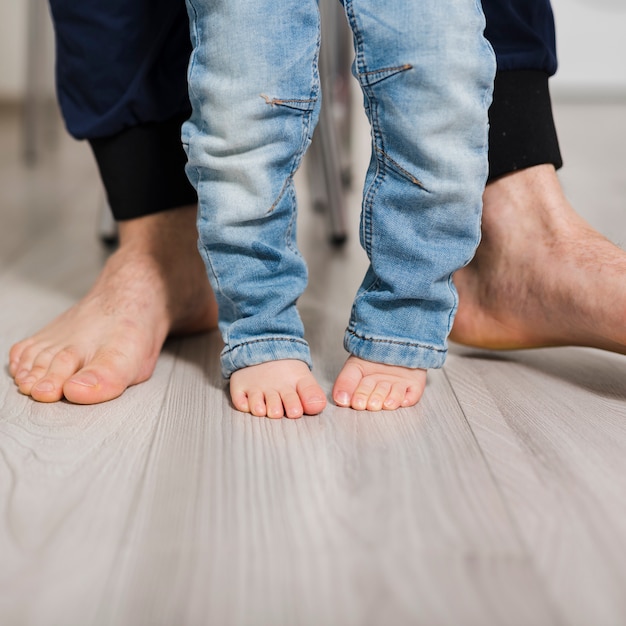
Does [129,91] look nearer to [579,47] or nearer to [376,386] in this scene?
[376,386]

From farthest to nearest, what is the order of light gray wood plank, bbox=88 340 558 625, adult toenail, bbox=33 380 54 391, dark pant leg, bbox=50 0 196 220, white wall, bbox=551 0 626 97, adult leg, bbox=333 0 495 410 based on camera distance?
white wall, bbox=551 0 626 97 → dark pant leg, bbox=50 0 196 220 → adult toenail, bbox=33 380 54 391 → adult leg, bbox=333 0 495 410 → light gray wood plank, bbox=88 340 558 625

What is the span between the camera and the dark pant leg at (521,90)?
0.81 m

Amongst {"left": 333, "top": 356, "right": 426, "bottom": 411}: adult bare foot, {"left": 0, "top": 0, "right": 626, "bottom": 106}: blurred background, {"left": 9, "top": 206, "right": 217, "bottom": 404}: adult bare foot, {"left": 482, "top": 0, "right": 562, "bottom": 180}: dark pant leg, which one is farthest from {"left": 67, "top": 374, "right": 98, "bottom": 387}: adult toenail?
{"left": 0, "top": 0, "right": 626, "bottom": 106}: blurred background

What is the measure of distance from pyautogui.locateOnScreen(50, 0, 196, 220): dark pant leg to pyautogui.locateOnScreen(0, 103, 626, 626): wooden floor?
207mm

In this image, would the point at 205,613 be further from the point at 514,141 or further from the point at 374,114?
the point at 514,141

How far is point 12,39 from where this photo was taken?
11.4 ft

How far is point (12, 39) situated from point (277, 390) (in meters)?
3.29

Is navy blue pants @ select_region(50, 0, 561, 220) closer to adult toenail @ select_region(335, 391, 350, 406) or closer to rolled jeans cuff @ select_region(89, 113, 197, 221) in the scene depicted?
rolled jeans cuff @ select_region(89, 113, 197, 221)

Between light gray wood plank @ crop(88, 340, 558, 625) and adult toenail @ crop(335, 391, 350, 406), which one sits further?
adult toenail @ crop(335, 391, 350, 406)

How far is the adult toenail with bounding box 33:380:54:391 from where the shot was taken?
2.42 feet

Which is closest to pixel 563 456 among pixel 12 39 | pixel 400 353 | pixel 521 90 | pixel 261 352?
pixel 400 353

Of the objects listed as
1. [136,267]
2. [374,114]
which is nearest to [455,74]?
[374,114]

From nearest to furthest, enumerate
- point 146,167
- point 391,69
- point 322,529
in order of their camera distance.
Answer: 1. point 322,529
2. point 391,69
3. point 146,167

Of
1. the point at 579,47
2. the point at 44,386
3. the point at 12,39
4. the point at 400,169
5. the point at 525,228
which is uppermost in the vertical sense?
the point at 400,169
